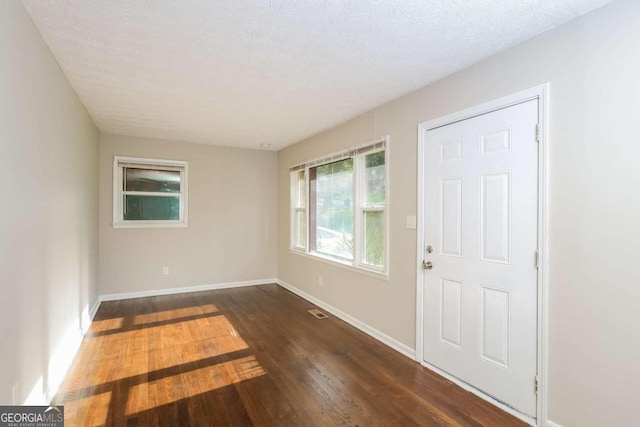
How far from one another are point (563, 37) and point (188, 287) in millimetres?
5395

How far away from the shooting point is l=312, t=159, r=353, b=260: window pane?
4059 mm

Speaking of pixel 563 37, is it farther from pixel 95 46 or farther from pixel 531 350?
pixel 95 46

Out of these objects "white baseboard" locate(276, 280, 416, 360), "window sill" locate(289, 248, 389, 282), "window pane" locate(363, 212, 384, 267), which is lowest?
"white baseboard" locate(276, 280, 416, 360)

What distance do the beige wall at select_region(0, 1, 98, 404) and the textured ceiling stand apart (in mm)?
264

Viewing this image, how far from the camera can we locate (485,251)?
2312 mm

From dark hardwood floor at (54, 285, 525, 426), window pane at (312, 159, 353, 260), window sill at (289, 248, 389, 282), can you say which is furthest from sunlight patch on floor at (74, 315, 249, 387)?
window pane at (312, 159, 353, 260)

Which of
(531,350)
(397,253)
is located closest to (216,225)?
(397,253)

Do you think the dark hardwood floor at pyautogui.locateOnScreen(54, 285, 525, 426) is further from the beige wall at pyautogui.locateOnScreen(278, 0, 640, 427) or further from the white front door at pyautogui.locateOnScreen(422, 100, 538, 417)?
the beige wall at pyautogui.locateOnScreen(278, 0, 640, 427)

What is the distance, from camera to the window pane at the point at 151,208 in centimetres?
479

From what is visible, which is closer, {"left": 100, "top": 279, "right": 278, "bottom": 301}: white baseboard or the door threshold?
the door threshold

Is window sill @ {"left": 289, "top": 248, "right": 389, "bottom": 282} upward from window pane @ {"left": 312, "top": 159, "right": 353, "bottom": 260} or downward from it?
downward

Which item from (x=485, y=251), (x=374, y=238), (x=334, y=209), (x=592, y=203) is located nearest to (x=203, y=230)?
(x=334, y=209)

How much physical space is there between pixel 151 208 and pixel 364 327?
370 cm

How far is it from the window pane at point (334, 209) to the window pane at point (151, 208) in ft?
7.49
